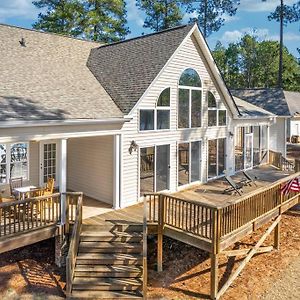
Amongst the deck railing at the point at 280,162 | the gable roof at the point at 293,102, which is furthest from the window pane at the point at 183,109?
the gable roof at the point at 293,102

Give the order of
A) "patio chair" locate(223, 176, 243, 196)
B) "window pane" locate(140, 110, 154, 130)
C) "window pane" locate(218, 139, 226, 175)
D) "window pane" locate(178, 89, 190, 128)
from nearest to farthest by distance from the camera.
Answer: "window pane" locate(140, 110, 154, 130) → "patio chair" locate(223, 176, 243, 196) → "window pane" locate(178, 89, 190, 128) → "window pane" locate(218, 139, 226, 175)

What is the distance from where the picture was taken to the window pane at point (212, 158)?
1658cm

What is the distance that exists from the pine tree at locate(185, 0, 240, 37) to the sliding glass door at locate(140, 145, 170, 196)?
26.0 meters

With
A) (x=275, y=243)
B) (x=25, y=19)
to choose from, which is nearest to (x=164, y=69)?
(x=275, y=243)

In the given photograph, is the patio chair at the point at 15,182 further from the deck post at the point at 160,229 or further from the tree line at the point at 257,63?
the tree line at the point at 257,63

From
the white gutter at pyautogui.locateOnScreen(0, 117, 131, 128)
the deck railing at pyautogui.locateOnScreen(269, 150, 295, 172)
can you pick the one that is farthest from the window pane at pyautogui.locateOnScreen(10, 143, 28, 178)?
the deck railing at pyautogui.locateOnScreen(269, 150, 295, 172)

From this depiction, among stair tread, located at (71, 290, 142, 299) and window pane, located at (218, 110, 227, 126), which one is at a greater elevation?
window pane, located at (218, 110, 227, 126)

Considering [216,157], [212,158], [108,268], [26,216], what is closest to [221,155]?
[216,157]

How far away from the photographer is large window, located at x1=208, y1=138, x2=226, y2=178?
16.7 m

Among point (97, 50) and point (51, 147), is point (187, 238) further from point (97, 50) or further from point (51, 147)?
point (97, 50)

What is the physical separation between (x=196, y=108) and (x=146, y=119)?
131 inches

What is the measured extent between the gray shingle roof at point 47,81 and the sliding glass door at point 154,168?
2.12 metres

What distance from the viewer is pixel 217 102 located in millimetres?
16828

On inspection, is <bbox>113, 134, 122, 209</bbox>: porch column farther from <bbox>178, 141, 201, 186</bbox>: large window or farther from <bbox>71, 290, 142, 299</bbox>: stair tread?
<bbox>71, 290, 142, 299</bbox>: stair tread
